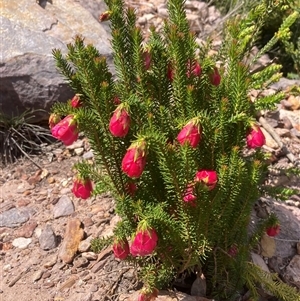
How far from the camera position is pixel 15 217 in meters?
2.97

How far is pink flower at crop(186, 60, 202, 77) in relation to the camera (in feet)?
6.43

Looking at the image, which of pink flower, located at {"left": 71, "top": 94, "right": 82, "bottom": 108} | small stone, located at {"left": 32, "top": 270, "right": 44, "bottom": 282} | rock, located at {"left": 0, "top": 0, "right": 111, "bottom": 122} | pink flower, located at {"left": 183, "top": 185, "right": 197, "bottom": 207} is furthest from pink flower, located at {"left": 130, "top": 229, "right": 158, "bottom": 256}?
rock, located at {"left": 0, "top": 0, "right": 111, "bottom": 122}

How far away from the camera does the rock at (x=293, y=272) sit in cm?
→ 261

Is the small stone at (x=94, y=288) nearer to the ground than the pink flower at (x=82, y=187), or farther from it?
nearer to the ground

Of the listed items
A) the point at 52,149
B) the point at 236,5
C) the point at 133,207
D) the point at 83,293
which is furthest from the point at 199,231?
the point at 236,5

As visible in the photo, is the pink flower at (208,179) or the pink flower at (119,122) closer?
the pink flower at (119,122)

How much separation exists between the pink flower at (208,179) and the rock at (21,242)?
1.39 metres

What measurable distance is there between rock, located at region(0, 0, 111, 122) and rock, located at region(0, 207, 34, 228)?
836mm

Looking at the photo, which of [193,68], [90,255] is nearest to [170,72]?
[193,68]

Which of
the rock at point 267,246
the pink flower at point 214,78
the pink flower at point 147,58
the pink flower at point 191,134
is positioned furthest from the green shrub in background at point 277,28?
the pink flower at point 191,134

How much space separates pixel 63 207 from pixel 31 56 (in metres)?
1.19

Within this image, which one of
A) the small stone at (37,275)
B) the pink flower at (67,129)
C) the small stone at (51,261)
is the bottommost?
the small stone at (37,275)

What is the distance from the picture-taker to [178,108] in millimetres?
2014

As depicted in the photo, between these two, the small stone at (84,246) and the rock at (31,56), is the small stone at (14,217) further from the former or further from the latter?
the rock at (31,56)
